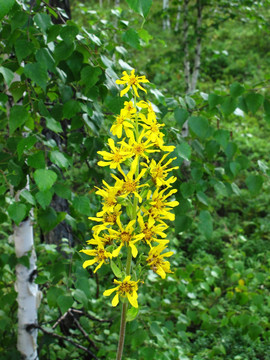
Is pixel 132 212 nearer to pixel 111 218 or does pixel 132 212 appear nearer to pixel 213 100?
pixel 111 218

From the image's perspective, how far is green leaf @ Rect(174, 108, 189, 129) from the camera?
1.50m

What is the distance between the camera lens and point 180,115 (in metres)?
1.50

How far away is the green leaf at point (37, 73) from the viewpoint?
Answer: 4.04 feet

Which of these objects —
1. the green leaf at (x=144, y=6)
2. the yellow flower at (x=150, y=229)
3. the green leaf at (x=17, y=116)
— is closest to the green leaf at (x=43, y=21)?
the green leaf at (x=17, y=116)

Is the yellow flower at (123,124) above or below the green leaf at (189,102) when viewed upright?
above

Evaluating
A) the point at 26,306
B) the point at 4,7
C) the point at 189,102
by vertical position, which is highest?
the point at 4,7

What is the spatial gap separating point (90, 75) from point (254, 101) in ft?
2.28

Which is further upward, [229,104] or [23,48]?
[23,48]

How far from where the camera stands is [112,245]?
108 cm

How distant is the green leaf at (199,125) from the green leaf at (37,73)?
2.04 ft

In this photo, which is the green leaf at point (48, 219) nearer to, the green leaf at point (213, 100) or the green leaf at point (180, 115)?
the green leaf at point (180, 115)

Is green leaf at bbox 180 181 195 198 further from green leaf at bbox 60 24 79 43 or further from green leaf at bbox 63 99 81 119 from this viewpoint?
green leaf at bbox 60 24 79 43

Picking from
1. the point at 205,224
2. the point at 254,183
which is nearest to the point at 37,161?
the point at 205,224

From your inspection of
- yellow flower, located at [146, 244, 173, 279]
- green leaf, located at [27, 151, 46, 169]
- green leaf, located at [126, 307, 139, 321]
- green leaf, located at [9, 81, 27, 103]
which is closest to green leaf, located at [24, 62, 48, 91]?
green leaf, located at [9, 81, 27, 103]
